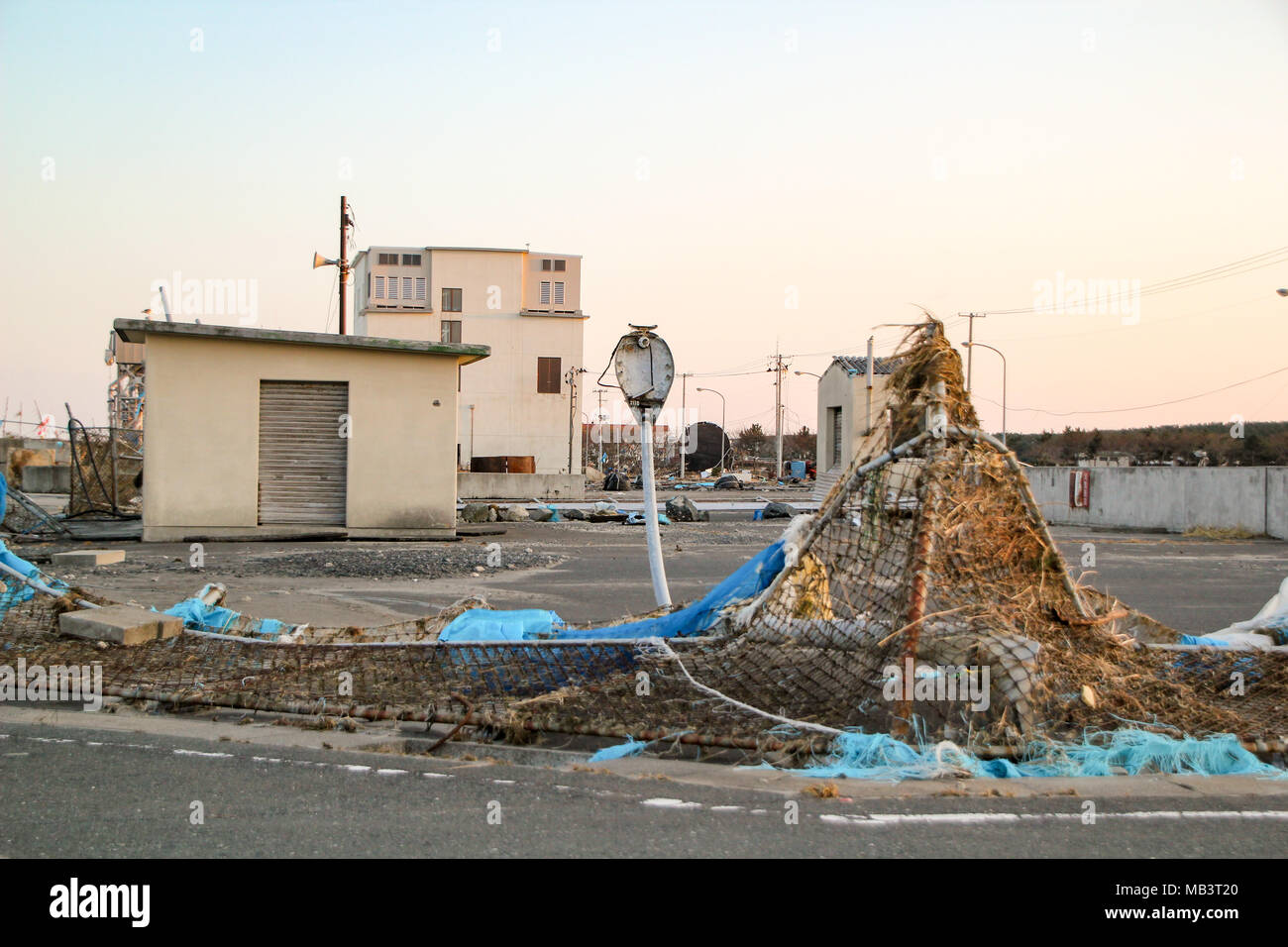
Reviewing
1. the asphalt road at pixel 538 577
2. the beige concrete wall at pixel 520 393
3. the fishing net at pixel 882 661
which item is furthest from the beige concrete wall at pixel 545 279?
the fishing net at pixel 882 661

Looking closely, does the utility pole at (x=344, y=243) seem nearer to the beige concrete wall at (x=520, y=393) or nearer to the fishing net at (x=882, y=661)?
the fishing net at (x=882, y=661)

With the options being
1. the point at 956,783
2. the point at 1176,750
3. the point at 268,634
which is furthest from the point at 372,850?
the point at 268,634

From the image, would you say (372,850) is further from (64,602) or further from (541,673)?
(64,602)

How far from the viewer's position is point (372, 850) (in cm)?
396

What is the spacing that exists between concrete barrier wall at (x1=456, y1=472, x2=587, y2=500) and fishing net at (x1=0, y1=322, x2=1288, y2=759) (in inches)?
1229

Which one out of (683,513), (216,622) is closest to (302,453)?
(683,513)

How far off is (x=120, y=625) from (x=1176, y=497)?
29.7 meters

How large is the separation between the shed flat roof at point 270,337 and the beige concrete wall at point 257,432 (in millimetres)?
178

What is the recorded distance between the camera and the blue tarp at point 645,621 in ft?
24.4

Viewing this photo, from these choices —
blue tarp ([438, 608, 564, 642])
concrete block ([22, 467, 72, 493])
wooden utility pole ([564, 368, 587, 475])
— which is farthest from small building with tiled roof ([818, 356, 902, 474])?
blue tarp ([438, 608, 564, 642])

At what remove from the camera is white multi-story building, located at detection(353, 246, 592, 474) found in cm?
6469

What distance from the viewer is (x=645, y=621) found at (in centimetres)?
773

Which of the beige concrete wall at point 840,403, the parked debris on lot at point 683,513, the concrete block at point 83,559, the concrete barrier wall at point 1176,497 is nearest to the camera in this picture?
the concrete block at point 83,559

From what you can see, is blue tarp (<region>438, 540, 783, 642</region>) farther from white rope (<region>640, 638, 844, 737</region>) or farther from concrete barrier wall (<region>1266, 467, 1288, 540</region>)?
concrete barrier wall (<region>1266, 467, 1288, 540</region>)
